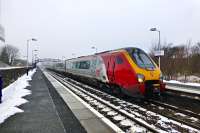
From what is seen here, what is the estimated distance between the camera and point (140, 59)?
50.2 feet

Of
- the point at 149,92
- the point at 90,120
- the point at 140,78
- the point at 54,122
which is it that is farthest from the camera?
the point at 149,92

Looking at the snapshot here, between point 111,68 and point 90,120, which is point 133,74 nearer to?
point 111,68

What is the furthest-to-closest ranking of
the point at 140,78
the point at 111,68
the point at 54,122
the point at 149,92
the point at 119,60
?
the point at 111,68
the point at 119,60
the point at 149,92
the point at 140,78
the point at 54,122

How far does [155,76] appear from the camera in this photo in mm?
14539

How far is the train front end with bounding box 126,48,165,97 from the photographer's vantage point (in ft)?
45.8

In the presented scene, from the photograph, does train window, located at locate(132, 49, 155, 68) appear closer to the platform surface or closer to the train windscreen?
the train windscreen

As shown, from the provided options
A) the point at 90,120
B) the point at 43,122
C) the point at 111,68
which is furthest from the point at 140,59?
the point at 43,122

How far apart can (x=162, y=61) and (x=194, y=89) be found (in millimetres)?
24392

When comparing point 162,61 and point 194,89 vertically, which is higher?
point 162,61

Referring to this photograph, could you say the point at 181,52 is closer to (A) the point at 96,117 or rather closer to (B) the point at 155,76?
(B) the point at 155,76

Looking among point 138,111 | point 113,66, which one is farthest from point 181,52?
point 138,111

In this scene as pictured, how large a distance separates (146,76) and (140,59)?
Answer: 142 centimetres

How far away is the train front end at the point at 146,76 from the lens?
14.0 m

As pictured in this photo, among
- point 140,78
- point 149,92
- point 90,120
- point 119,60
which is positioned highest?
point 119,60
